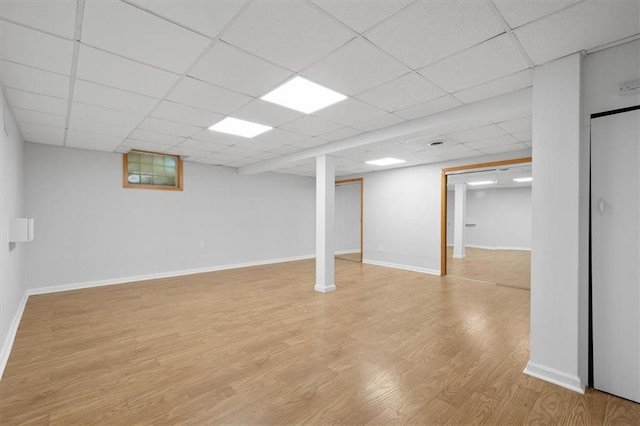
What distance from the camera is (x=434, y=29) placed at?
1.87 m

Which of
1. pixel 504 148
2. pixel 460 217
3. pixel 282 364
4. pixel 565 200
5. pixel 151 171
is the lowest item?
pixel 282 364

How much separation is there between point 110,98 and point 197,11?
1952 millimetres

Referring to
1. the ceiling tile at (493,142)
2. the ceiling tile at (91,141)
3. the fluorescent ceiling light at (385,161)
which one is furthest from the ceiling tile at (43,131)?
the ceiling tile at (493,142)

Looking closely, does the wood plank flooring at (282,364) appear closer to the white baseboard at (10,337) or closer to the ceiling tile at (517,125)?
the white baseboard at (10,337)

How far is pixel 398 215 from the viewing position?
7336 millimetres

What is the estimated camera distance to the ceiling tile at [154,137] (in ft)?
14.0

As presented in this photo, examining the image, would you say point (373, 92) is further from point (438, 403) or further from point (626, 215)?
point (438, 403)

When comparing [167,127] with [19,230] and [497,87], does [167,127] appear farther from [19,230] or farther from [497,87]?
[497,87]

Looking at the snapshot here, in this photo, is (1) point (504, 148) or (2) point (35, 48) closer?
(2) point (35, 48)

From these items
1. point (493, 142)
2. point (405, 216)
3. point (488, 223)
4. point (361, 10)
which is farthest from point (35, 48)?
point (488, 223)

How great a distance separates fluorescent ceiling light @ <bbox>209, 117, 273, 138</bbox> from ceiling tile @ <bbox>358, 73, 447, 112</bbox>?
1.66 meters

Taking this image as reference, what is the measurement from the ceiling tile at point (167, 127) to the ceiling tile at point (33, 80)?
96 centimetres

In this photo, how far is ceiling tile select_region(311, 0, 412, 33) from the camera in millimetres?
1631

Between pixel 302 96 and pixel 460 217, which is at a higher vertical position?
pixel 302 96
